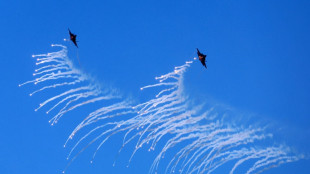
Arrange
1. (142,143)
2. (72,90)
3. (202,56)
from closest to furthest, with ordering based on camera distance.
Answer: (142,143) → (72,90) → (202,56)

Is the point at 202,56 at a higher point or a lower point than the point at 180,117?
higher

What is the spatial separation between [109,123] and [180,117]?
729 centimetres

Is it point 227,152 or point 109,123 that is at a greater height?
point 109,123

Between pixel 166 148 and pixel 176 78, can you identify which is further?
pixel 176 78

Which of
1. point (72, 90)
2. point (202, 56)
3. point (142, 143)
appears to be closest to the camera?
point (142, 143)

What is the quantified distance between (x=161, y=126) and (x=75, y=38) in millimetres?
15006

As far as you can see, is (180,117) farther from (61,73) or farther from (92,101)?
(61,73)

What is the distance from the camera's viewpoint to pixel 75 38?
42.8 meters

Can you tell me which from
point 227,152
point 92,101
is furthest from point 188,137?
point 92,101

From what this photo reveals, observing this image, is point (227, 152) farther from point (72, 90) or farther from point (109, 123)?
point (72, 90)

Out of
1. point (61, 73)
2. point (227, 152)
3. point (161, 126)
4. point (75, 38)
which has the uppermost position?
point (75, 38)

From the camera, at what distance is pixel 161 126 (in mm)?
37031

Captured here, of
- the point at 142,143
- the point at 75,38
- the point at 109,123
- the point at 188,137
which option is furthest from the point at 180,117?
the point at 75,38

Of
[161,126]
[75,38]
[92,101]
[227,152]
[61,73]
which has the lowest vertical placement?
[227,152]
